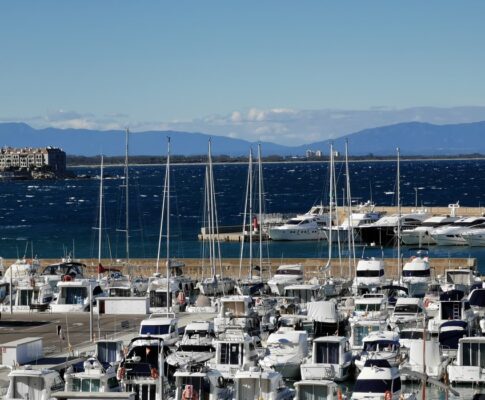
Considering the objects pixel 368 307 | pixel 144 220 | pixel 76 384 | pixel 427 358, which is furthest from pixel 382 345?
pixel 144 220

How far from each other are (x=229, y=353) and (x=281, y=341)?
2522 millimetres

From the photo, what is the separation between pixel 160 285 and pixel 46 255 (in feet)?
137

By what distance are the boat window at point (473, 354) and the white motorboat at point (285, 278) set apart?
59.0 feet

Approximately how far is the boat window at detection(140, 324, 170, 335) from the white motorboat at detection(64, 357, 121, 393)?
25.5ft

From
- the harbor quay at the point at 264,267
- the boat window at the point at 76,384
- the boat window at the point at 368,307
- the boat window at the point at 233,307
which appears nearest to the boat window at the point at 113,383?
the boat window at the point at 76,384

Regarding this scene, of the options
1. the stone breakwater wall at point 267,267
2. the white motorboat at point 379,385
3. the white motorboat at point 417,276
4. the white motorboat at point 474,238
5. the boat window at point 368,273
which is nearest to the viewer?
the white motorboat at point 379,385

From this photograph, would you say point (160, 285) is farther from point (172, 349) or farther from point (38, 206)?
point (38, 206)

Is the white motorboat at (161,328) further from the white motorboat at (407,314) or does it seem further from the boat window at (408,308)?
the boat window at (408,308)

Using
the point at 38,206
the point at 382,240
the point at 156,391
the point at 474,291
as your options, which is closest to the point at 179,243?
the point at 382,240

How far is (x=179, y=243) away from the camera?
311ft

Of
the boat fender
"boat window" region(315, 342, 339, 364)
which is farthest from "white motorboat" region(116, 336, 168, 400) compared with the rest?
"boat window" region(315, 342, 339, 364)

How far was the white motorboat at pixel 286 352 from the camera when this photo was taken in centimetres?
3509

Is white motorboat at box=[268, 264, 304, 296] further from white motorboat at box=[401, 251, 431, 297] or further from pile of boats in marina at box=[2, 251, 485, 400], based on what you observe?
white motorboat at box=[401, 251, 431, 297]

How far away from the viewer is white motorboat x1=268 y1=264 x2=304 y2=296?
173 feet
